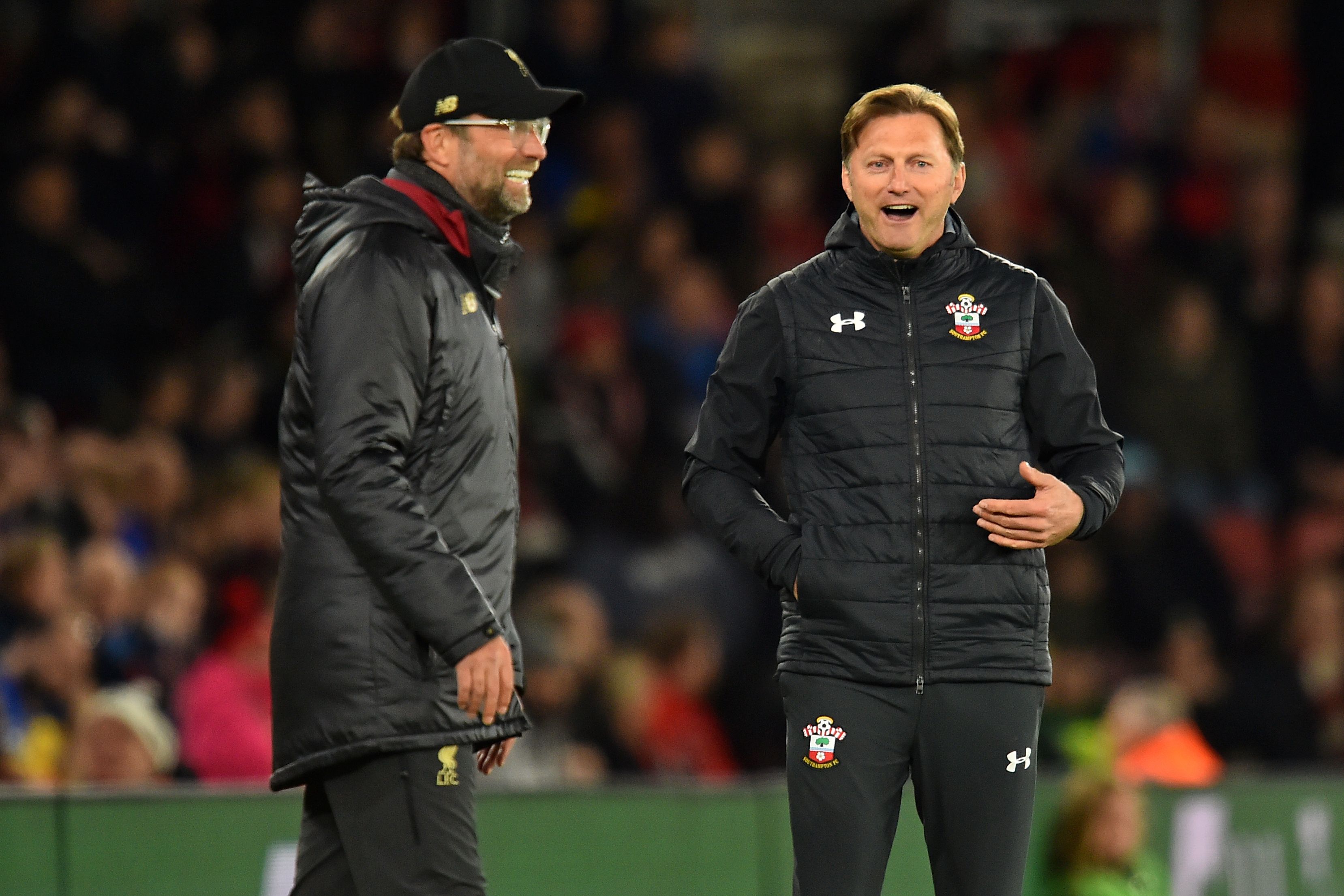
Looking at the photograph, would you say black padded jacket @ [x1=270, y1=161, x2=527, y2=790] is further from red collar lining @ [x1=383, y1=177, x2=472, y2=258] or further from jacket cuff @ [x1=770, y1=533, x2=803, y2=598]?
jacket cuff @ [x1=770, y1=533, x2=803, y2=598]

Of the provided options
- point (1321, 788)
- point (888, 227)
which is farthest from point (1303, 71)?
point (888, 227)

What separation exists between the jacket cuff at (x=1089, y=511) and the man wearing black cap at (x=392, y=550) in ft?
3.41

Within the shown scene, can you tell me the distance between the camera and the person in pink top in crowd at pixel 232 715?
6.49m

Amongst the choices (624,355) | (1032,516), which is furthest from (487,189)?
(624,355)

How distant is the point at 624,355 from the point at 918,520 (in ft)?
17.8

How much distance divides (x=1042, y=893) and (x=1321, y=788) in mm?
1326

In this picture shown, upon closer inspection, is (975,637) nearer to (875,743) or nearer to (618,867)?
(875,743)

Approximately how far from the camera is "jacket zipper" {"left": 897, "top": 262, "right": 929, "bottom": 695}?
3771 millimetres

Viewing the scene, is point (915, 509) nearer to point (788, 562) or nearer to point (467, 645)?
point (788, 562)

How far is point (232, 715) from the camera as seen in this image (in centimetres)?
649

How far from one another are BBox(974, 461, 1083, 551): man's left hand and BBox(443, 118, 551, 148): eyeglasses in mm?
1088

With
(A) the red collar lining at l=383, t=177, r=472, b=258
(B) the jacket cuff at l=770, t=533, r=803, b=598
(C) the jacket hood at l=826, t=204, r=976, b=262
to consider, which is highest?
(A) the red collar lining at l=383, t=177, r=472, b=258

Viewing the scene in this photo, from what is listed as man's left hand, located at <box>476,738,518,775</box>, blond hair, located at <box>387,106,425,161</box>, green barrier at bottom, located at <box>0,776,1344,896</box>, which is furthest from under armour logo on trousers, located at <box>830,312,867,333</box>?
green barrier at bottom, located at <box>0,776,1344,896</box>

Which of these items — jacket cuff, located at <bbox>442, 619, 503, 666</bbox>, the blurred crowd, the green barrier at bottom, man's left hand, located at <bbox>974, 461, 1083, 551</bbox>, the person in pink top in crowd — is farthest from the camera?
the blurred crowd
